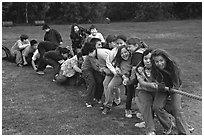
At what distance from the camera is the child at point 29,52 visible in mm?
9258

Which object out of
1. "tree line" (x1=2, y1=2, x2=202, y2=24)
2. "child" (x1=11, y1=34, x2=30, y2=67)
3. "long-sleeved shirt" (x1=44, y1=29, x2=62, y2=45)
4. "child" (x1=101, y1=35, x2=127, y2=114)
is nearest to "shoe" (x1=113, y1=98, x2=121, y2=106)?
"child" (x1=101, y1=35, x2=127, y2=114)

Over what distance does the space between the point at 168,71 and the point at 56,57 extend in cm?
436

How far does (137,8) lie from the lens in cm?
3153

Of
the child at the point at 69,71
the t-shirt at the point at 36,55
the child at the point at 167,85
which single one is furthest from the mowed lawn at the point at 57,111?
the t-shirt at the point at 36,55

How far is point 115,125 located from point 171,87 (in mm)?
1152

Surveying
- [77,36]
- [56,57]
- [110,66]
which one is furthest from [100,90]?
[77,36]

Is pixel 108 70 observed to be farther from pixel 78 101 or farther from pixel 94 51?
pixel 78 101

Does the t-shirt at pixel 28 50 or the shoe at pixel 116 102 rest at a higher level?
the t-shirt at pixel 28 50

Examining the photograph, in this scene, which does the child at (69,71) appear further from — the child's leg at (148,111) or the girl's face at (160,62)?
the girl's face at (160,62)

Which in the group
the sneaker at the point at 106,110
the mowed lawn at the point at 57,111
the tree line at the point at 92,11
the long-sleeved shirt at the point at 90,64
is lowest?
the tree line at the point at 92,11

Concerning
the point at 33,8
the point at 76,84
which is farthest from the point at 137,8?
the point at 76,84

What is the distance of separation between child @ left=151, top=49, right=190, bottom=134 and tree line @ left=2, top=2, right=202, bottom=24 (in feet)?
72.4

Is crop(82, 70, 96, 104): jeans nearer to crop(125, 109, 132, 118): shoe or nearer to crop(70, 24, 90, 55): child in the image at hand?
crop(125, 109, 132, 118): shoe

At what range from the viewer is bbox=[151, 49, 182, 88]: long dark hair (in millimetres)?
4273
